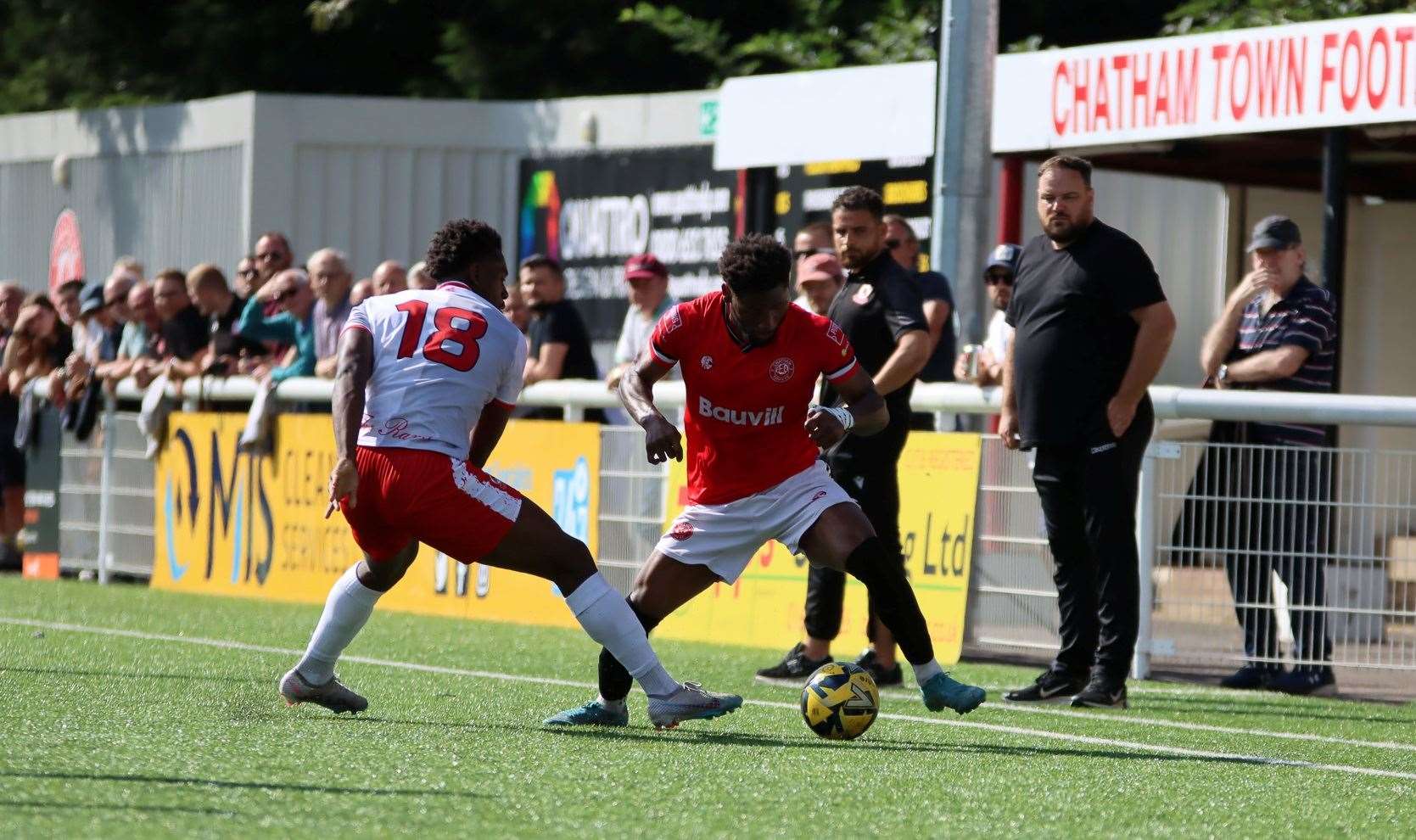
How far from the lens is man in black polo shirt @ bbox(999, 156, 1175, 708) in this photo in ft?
28.9

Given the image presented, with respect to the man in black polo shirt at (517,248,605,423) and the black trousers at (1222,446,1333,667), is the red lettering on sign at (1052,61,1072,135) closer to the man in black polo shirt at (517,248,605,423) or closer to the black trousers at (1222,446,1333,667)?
the man in black polo shirt at (517,248,605,423)

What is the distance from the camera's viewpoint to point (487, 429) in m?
7.84

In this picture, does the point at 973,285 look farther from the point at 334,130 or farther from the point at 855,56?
the point at 855,56

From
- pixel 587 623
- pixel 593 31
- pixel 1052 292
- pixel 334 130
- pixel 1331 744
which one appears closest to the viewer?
pixel 587 623

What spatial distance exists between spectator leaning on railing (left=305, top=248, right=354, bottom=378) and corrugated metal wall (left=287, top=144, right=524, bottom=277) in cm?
599

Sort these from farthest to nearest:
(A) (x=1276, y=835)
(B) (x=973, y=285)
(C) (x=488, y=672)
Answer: (B) (x=973, y=285)
(C) (x=488, y=672)
(A) (x=1276, y=835)

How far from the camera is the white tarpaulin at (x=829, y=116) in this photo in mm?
14047

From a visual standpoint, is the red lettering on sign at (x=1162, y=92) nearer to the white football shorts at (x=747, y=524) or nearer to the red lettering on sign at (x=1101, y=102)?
the red lettering on sign at (x=1101, y=102)

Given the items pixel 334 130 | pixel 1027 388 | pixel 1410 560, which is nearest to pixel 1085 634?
pixel 1027 388

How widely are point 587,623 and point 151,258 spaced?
14520 millimetres

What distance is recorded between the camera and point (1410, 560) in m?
9.88

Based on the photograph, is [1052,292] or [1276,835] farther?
[1052,292]

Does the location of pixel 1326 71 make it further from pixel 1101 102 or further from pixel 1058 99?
pixel 1058 99

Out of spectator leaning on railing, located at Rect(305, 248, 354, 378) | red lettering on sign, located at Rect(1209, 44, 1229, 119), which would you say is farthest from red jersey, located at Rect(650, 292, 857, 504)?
spectator leaning on railing, located at Rect(305, 248, 354, 378)
